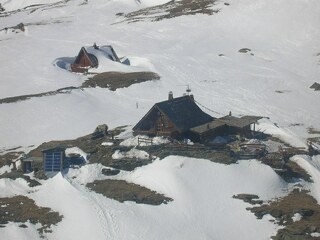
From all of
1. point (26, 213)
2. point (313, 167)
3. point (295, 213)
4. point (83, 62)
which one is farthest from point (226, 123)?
point (83, 62)

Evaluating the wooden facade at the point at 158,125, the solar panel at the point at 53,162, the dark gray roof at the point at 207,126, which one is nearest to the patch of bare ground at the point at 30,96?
the wooden facade at the point at 158,125

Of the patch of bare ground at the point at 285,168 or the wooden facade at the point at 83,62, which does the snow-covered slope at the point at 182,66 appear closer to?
the wooden facade at the point at 83,62

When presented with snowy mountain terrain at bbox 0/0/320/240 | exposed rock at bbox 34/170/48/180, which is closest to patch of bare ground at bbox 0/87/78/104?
snowy mountain terrain at bbox 0/0/320/240

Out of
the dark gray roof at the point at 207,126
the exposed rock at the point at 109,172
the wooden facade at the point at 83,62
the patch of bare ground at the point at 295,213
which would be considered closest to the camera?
the patch of bare ground at the point at 295,213

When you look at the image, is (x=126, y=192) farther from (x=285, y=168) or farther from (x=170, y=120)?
(x=285, y=168)

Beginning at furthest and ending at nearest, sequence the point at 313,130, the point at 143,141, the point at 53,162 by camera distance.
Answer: the point at 313,130, the point at 143,141, the point at 53,162
